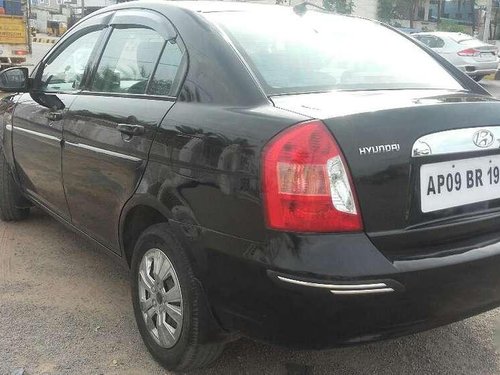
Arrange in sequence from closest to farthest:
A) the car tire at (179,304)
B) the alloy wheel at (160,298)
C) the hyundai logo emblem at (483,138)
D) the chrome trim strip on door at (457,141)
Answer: the chrome trim strip on door at (457,141)
the hyundai logo emblem at (483,138)
the car tire at (179,304)
the alloy wheel at (160,298)

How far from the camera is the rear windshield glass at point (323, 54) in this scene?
2.53 m

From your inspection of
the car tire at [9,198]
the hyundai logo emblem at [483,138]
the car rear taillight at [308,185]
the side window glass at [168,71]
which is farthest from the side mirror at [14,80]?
the hyundai logo emblem at [483,138]

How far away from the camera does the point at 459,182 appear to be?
221 cm

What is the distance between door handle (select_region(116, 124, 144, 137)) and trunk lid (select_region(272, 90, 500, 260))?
716 mm

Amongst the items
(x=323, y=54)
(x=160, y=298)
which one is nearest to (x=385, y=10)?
(x=323, y=54)

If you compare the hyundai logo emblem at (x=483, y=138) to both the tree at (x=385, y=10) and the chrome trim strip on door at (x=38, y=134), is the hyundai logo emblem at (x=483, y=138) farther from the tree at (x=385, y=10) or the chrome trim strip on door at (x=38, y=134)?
the tree at (x=385, y=10)

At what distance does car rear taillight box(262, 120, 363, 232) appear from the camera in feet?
6.53

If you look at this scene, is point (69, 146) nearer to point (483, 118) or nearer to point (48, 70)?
point (48, 70)

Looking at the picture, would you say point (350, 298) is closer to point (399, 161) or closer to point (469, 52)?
point (399, 161)

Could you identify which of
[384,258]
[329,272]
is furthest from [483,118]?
[329,272]

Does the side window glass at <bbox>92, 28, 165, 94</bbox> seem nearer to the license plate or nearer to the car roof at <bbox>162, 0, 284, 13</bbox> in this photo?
the car roof at <bbox>162, 0, 284, 13</bbox>

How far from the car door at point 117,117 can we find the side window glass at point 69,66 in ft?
0.74

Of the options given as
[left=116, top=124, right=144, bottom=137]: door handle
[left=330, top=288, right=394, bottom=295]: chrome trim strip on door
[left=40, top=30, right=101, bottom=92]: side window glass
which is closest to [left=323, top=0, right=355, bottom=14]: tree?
[left=40, top=30, right=101, bottom=92]: side window glass

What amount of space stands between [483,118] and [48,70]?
2958mm
